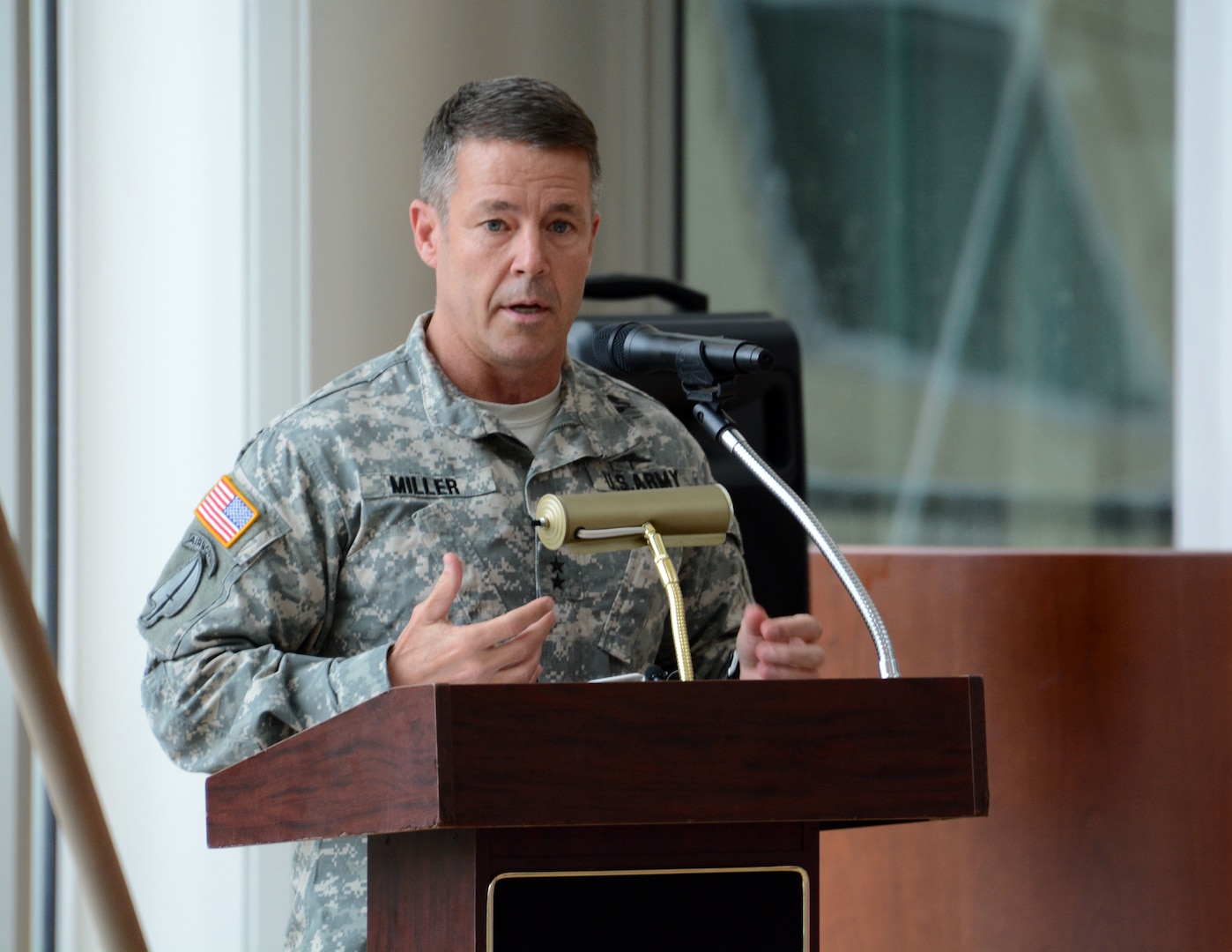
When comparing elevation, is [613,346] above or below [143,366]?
below

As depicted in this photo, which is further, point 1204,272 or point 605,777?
point 1204,272

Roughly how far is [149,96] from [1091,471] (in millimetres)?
2790

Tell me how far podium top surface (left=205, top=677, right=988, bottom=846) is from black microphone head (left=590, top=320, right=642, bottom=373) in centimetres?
53

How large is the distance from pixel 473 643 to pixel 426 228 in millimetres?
743

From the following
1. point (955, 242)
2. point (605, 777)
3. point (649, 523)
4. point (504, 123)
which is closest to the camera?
point (605, 777)

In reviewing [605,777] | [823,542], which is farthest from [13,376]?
[605,777]

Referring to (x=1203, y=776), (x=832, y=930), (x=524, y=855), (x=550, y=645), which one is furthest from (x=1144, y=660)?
(x=524, y=855)

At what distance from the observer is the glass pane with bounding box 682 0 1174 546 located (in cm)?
425

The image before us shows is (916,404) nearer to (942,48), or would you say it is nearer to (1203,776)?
Result: (942,48)

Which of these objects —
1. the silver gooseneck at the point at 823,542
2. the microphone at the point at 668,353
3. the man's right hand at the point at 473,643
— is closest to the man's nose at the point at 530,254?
the microphone at the point at 668,353

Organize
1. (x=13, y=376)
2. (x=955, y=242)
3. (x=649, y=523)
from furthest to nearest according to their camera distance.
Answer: (x=955, y=242) → (x=13, y=376) → (x=649, y=523)

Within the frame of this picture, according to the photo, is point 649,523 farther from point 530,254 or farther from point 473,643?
point 530,254

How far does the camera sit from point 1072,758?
7.67 feet

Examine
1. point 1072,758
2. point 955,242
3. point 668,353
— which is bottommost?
point 1072,758
